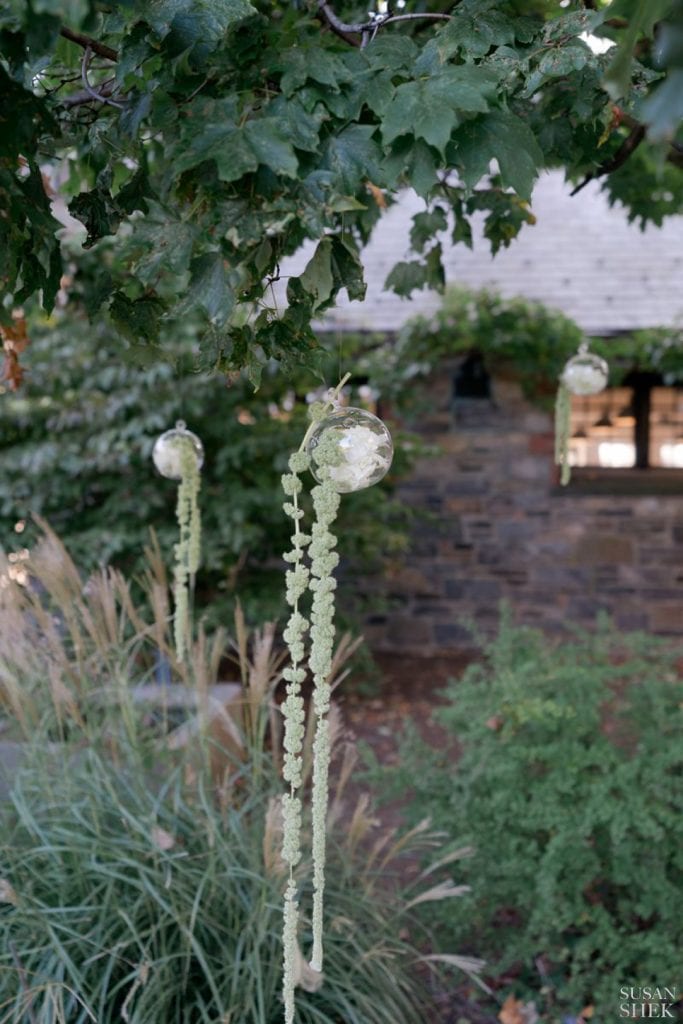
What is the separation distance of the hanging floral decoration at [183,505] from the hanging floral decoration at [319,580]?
0.98 metres

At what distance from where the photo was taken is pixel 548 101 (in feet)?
6.53

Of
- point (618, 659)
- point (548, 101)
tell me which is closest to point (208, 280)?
point (548, 101)

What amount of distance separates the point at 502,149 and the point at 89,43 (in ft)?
2.41

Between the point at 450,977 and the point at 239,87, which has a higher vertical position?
the point at 239,87

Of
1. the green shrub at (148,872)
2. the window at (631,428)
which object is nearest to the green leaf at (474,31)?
the green shrub at (148,872)

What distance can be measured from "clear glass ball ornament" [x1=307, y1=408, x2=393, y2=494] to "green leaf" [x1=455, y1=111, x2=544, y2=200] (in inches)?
15.4

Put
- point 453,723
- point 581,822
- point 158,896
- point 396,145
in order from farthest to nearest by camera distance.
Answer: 1. point 453,723
2. point 581,822
3. point 158,896
4. point 396,145

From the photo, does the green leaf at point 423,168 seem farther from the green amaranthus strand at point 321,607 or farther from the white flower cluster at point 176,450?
Answer: the white flower cluster at point 176,450

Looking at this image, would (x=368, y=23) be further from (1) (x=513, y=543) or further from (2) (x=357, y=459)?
(1) (x=513, y=543)

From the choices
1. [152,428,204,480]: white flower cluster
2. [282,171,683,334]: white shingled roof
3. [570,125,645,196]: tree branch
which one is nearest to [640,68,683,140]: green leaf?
[570,125,645,196]: tree branch

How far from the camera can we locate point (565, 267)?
7.25 m

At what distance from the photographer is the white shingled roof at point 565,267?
22.2ft

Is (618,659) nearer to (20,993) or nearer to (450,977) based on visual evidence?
(450,977)

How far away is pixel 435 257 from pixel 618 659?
481 cm
